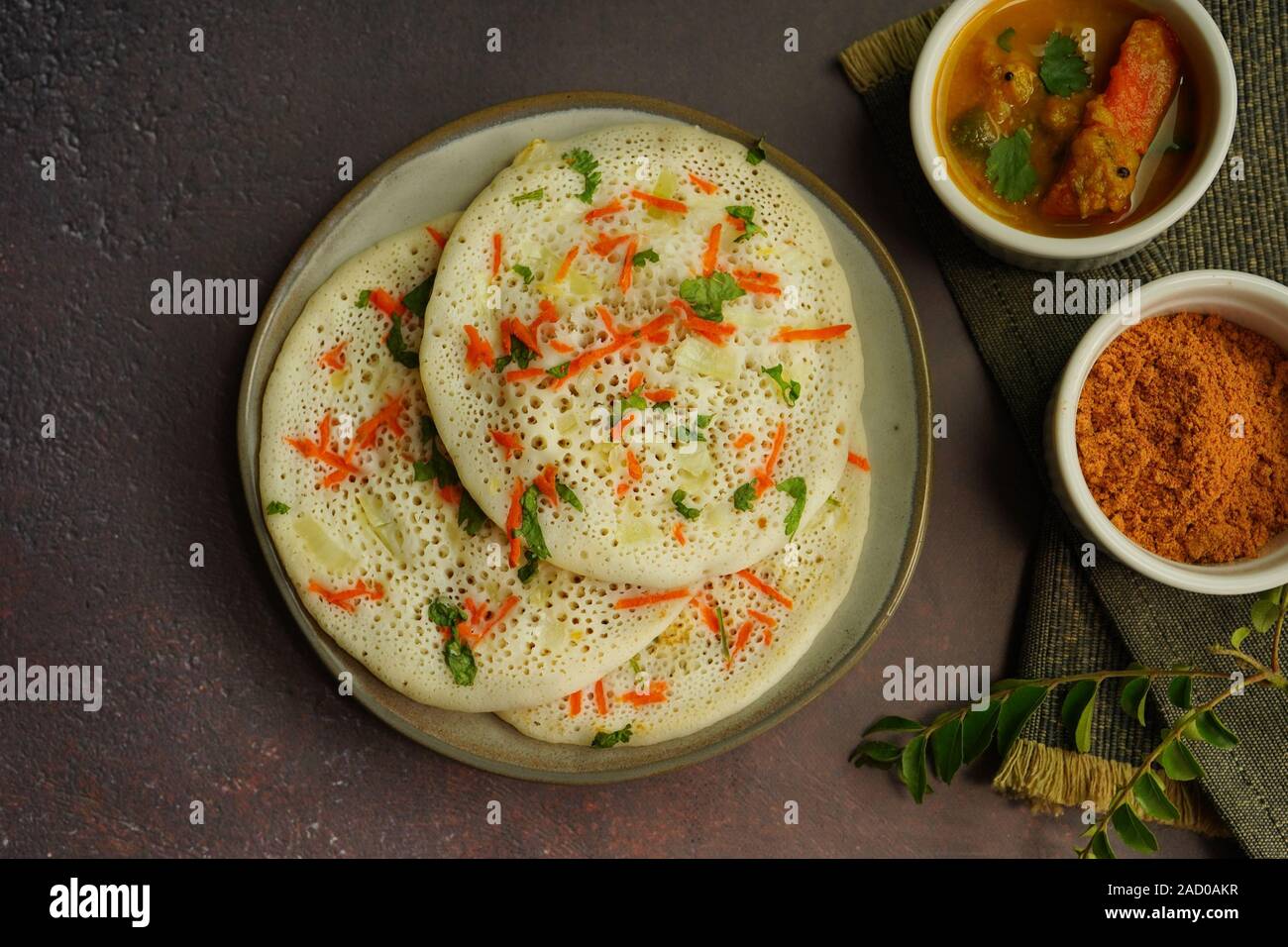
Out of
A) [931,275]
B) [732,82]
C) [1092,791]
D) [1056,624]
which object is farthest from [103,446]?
[1092,791]

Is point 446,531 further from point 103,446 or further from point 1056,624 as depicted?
point 1056,624

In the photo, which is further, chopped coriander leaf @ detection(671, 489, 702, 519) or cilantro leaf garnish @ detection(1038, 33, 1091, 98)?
cilantro leaf garnish @ detection(1038, 33, 1091, 98)

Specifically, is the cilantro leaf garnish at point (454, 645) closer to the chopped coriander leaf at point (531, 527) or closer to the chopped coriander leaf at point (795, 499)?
the chopped coriander leaf at point (531, 527)

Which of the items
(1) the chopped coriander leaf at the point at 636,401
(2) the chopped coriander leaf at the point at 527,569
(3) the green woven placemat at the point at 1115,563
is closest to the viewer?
(1) the chopped coriander leaf at the point at 636,401

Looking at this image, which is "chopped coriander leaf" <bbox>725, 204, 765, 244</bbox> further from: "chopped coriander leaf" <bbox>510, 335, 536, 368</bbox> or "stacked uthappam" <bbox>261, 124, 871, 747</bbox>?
"chopped coriander leaf" <bbox>510, 335, 536, 368</bbox>

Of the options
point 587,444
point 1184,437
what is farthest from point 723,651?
point 1184,437

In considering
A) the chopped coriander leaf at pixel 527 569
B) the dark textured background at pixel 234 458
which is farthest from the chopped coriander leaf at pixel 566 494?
the dark textured background at pixel 234 458

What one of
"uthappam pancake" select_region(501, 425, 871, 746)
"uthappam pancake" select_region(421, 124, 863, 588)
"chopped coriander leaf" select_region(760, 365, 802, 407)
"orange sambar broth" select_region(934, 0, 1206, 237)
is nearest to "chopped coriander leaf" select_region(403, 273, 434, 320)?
"uthappam pancake" select_region(421, 124, 863, 588)
